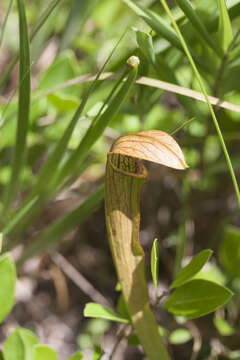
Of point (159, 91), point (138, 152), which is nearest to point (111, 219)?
point (138, 152)

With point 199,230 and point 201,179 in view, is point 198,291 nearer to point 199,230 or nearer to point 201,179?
point 201,179

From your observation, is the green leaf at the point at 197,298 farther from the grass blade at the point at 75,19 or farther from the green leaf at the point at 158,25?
the grass blade at the point at 75,19

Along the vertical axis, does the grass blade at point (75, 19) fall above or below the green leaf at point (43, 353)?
above

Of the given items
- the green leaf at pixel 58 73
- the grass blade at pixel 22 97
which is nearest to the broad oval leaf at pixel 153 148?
the grass blade at pixel 22 97

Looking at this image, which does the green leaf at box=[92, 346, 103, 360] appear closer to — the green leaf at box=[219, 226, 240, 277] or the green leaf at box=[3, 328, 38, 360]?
the green leaf at box=[3, 328, 38, 360]

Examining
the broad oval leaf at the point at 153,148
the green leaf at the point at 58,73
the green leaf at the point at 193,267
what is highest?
the green leaf at the point at 58,73

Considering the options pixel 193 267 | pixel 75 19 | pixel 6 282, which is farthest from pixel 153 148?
pixel 75 19

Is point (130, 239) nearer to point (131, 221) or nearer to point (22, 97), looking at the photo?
point (131, 221)
